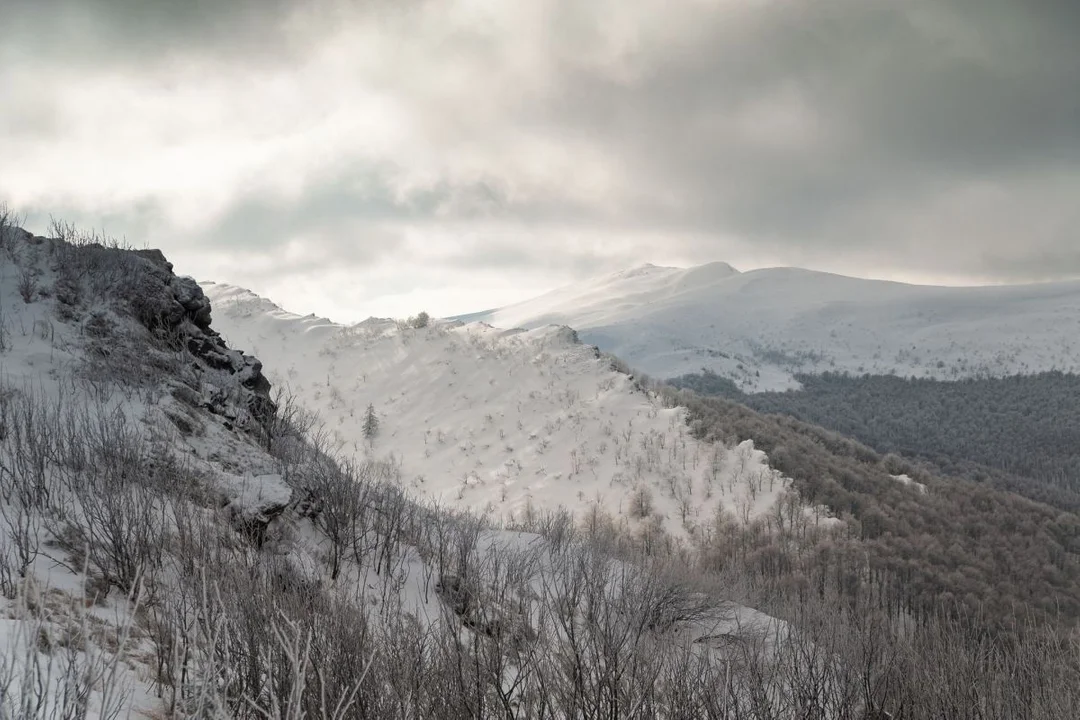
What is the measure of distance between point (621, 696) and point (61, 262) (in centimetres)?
1471

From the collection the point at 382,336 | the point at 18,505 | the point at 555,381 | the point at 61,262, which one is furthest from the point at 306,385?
the point at 18,505

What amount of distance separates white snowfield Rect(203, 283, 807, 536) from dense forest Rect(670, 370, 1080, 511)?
70069 mm

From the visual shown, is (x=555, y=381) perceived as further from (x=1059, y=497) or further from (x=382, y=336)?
(x=1059, y=497)

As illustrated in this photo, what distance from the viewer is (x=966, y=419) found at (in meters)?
157

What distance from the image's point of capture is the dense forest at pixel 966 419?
107875 millimetres

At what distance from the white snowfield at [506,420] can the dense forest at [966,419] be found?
230 ft

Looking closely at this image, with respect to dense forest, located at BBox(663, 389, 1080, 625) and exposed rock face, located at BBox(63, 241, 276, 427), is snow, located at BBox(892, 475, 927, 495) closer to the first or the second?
dense forest, located at BBox(663, 389, 1080, 625)

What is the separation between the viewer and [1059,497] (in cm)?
8325

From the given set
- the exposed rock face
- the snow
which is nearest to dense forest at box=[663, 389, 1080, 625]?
the snow

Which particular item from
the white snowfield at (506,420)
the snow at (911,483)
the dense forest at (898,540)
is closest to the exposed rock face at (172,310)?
the white snowfield at (506,420)

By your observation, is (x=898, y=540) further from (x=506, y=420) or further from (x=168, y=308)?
(x=168, y=308)

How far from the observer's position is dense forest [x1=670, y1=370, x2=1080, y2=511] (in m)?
108

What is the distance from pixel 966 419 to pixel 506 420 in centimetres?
17378

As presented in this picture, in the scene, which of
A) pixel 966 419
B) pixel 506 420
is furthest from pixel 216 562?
A: pixel 966 419
